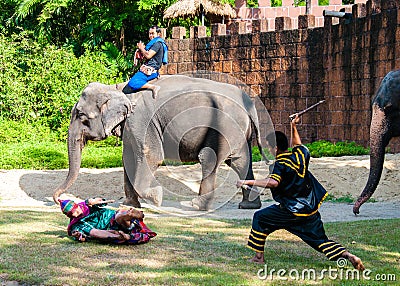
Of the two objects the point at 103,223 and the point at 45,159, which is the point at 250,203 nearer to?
the point at 103,223

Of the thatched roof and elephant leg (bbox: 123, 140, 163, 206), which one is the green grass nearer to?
elephant leg (bbox: 123, 140, 163, 206)

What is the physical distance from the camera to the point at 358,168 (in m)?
14.2

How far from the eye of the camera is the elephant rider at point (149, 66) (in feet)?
A: 34.7

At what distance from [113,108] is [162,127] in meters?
0.79

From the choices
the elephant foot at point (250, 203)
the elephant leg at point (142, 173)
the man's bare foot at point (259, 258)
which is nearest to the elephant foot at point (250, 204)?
the elephant foot at point (250, 203)

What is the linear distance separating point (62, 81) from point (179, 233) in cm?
1501

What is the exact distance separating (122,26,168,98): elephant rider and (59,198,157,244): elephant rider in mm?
3252

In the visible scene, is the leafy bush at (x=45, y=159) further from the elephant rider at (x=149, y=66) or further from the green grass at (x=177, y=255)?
the green grass at (x=177, y=255)

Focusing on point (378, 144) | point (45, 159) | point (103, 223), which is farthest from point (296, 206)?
point (45, 159)

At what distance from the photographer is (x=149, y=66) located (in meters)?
10.8

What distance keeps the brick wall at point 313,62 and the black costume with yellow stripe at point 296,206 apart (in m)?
9.37

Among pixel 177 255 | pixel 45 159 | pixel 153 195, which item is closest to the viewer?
pixel 177 255

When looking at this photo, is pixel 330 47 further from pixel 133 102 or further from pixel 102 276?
pixel 102 276

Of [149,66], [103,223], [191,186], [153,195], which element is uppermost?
[149,66]
